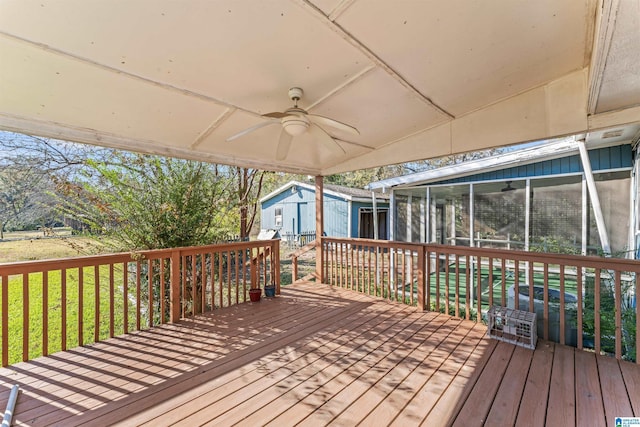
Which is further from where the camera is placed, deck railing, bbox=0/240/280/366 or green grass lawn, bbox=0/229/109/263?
green grass lawn, bbox=0/229/109/263

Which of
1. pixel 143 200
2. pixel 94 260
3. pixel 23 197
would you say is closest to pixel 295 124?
pixel 94 260

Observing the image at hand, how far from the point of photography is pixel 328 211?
12.6 meters

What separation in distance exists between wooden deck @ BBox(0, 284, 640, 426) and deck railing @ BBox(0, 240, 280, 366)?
35 centimetres

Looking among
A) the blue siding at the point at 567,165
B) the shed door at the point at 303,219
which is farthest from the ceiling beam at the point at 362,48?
the shed door at the point at 303,219

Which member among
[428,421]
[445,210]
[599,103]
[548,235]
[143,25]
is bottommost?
[428,421]

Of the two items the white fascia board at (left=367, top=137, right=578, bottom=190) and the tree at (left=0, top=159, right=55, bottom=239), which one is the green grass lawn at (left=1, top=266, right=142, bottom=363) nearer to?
the tree at (left=0, top=159, right=55, bottom=239)

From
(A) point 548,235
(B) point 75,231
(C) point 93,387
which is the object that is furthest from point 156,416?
(A) point 548,235

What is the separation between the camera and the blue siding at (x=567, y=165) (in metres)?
4.41

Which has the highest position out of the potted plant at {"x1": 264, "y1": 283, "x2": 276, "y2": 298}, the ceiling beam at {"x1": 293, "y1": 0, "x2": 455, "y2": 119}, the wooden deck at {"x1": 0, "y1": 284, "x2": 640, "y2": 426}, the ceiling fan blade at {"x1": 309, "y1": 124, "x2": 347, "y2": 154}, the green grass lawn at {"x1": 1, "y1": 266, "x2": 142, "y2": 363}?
the ceiling beam at {"x1": 293, "y1": 0, "x2": 455, "y2": 119}

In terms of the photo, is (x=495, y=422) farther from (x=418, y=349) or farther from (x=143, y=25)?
(x=143, y=25)

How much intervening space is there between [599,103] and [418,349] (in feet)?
8.81

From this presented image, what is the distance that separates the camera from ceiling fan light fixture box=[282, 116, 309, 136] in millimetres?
2461

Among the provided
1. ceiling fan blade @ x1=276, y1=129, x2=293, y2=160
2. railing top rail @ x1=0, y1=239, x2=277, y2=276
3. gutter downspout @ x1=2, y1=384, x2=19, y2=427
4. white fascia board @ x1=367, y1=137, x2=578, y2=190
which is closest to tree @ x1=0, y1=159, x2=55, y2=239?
railing top rail @ x1=0, y1=239, x2=277, y2=276

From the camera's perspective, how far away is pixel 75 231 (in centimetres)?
388
